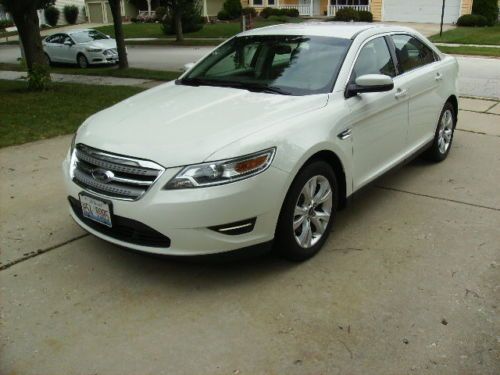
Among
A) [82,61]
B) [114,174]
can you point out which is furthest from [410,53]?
[82,61]

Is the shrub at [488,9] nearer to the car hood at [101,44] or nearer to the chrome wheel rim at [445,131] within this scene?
the car hood at [101,44]

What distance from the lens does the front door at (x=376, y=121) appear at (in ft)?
13.5

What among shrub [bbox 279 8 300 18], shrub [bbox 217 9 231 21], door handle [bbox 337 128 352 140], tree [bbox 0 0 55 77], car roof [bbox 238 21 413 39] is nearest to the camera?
door handle [bbox 337 128 352 140]

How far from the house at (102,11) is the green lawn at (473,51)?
111 ft

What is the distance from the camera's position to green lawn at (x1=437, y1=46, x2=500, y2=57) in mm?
16781

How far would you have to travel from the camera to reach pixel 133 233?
10.9 ft

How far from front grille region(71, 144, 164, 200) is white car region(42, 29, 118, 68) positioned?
51.0 ft

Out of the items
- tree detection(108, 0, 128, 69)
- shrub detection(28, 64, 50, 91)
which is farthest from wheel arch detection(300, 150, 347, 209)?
tree detection(108, 0, 128, 69)

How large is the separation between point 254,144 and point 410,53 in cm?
270

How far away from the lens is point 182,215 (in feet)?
10.2

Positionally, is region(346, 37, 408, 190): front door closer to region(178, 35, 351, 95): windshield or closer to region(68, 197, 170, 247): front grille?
region(178, 35, 351, 95): windshield

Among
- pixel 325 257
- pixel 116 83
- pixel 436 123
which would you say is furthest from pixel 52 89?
pixel 325 257

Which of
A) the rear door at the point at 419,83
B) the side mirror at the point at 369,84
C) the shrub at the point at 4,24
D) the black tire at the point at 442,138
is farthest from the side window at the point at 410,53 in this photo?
the shrub at the point at 4,24

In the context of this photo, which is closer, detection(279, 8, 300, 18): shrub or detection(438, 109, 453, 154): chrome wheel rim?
detection(438, 109, 453, 154): chrome wheel rim
